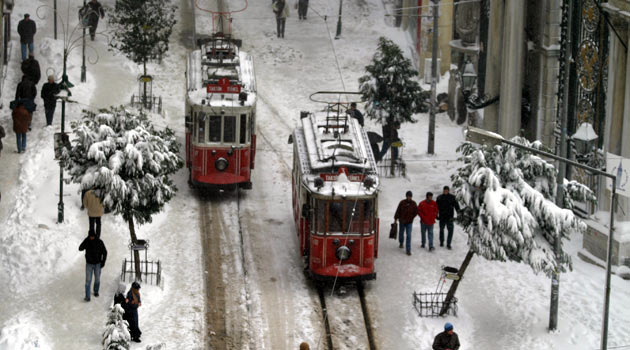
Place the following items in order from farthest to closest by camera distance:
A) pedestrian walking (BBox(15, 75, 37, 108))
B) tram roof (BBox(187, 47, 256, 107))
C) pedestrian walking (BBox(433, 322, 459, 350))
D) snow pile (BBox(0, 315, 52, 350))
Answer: pedestrian walking (BBox(15, 75, 37, 108))
tram roof (BBox(187, 47, 256, 107))
pedestrian walking (BBox(433, 322, 459, 350))
snow pile (BBox(0, 315, 52, 350))

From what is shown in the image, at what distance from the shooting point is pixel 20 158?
116 ft

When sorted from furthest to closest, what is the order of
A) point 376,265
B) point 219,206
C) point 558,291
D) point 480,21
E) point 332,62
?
1. point 332,62
2. point 480,21
3. point 219,206
4. point 376,265
5. point 558,291

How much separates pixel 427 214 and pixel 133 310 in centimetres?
829

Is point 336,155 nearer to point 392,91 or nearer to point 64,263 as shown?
point 64,263

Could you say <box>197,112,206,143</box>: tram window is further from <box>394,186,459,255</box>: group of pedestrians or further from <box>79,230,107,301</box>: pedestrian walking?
<box>79,230,107,301</box>: pedestrian walking

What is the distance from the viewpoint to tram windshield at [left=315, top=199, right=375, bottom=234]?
28250 millimetres

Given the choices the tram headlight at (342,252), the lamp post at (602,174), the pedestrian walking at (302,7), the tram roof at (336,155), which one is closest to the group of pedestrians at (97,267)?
the tram headlight at (342,252)

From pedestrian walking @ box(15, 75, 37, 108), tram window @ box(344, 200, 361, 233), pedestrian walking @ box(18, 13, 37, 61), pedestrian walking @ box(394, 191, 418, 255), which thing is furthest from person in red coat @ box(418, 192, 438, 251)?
pedestrian walking @ box(18, 13, 37, 61)

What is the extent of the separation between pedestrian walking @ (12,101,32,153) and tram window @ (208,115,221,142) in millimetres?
5202

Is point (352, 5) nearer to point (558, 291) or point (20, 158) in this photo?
point (20, 158)

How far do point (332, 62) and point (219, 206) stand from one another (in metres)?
15.6

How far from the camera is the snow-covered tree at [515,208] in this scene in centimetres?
2573

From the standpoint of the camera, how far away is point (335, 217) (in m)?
28.4

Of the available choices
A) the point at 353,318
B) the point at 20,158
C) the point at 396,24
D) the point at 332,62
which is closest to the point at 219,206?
the point at 20,158
